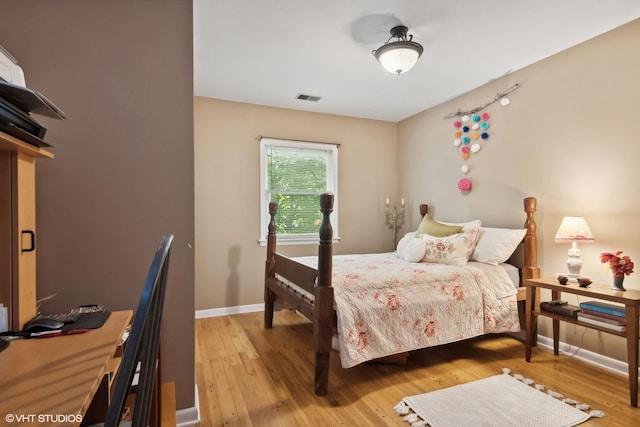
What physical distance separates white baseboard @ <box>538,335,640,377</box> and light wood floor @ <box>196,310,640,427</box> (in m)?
0.09

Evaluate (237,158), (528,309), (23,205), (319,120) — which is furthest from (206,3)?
(528,309)

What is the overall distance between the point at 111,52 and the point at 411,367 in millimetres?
2787

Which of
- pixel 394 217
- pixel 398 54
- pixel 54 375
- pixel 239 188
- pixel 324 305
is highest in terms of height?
pixel 398 54

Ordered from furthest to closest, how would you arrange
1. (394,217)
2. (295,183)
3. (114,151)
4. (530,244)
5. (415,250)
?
1. (394,217)
2. (295,183)
3. (415,250)
4. (530,244)
5. (114,151)

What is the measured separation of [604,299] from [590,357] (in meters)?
0.78

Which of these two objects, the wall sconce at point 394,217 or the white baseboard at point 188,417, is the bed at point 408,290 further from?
the wall sconce at point 394,217

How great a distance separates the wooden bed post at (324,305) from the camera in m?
2.18

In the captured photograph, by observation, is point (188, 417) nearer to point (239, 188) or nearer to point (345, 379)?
point (345, 379)

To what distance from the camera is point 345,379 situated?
2387mm

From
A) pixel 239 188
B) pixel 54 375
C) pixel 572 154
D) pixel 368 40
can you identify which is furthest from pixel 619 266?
pixel 239 188

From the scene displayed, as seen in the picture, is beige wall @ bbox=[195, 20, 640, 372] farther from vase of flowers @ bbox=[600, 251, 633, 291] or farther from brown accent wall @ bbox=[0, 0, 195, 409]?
brown accent wall @ bbox=[0, 0, 195, 409]

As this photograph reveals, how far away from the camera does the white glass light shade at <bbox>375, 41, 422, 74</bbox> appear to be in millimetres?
2393

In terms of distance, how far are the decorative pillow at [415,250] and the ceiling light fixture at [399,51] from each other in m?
1.55

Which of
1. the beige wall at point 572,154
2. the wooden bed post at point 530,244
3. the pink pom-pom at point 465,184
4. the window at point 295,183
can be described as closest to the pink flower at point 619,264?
the beige wall at point 572,154
